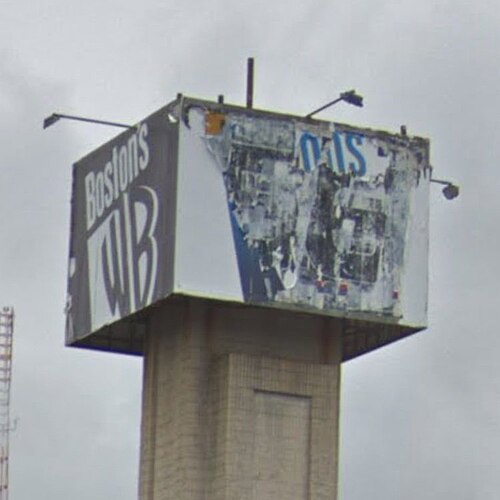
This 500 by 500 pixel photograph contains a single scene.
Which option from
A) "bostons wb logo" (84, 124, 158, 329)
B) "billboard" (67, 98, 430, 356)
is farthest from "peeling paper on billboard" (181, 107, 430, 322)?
"bostons wb logo" (84, 124, 158, 329)

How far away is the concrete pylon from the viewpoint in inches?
4532

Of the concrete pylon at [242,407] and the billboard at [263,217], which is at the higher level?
the billboard at [263,217]

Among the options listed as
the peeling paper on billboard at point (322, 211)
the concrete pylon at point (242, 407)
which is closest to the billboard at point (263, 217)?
the peeling paper on billboard at point (322, 211)

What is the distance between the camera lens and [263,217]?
11594 centimetres

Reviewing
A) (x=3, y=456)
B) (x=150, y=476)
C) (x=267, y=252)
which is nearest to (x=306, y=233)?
A: (x=267, y=252)

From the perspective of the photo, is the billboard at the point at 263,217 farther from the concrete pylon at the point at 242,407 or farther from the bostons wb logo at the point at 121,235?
the concrete pylon at the point at 242,407

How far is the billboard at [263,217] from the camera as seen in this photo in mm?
115312

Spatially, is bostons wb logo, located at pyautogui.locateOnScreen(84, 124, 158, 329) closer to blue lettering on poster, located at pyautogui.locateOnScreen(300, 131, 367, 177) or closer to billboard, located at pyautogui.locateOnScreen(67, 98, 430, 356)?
billboard, located at pyautogui.locateOnScreen(67, 98, 430, 356)

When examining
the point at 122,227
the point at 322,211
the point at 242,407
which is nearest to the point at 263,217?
the point at 322,211

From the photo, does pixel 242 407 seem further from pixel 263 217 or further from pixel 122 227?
pixel 122 227

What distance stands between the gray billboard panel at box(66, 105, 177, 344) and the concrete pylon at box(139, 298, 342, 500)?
1452 millimetres

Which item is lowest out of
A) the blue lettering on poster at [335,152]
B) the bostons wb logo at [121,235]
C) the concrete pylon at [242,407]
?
the concrete pylon at [242,407]

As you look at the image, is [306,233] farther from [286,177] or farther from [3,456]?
[3,456]

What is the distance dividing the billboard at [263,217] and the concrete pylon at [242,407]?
1456mm
